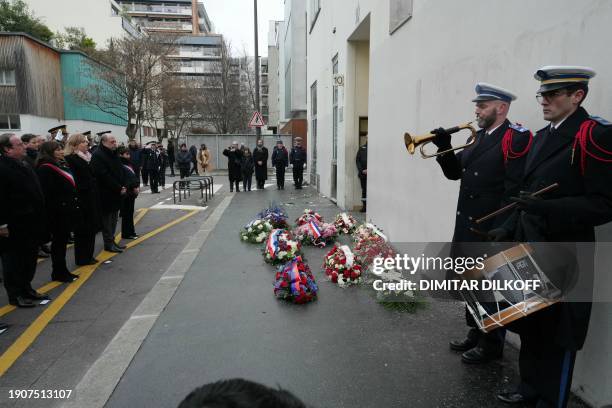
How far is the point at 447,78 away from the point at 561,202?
292 cm

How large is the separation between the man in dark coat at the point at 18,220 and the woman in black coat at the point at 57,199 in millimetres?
674

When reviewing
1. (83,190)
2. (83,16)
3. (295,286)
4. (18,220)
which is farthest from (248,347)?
(83,16)

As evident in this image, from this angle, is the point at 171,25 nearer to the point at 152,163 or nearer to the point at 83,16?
the point at 83,16

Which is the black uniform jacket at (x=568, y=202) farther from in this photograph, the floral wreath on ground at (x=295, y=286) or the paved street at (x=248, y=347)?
the floral wreath on ground at (x=295, y=286)

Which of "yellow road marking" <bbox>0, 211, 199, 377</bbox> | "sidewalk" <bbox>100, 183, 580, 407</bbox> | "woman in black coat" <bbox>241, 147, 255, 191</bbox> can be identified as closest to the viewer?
"sidewalk" <bbox>100, 183, 580, 407</bbox>

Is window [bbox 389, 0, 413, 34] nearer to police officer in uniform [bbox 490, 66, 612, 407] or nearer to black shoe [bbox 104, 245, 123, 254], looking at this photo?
police officer in uniform [bbox 490, 66, 612, 407]

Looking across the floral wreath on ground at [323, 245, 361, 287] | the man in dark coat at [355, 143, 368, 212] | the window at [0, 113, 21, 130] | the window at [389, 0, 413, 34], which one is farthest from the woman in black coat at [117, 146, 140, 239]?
Result: the window at [0, 113, 21, 130]

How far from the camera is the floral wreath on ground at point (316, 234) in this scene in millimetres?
7541

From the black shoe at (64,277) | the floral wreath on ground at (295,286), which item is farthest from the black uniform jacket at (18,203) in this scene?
the floral wreath on ground at (295,286)

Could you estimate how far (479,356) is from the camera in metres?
3.48

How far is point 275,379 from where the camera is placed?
3324 mm

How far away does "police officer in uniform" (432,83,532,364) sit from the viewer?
9.98 feet

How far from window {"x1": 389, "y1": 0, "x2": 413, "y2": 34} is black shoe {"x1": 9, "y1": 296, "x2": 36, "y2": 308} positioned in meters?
6.09

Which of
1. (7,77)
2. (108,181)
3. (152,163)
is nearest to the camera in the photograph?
(108,181)
